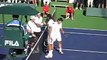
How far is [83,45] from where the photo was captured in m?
20.7

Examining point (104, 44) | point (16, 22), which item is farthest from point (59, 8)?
point (16, 22)

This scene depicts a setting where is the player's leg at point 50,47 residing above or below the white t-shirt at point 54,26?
below

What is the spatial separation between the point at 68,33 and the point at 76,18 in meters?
6.46

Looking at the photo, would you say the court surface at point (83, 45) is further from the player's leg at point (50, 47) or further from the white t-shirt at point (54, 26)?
the white t-shirt at point (54, 26)

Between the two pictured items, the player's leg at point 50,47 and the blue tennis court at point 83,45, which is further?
the blue tennis court at point 83,45

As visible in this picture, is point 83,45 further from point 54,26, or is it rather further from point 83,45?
point 54,26

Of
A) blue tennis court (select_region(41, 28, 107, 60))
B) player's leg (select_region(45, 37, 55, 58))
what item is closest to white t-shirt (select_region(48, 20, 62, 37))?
player's leg (select_region(45, 37, 55, 58))

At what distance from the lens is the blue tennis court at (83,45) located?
59.3 ft

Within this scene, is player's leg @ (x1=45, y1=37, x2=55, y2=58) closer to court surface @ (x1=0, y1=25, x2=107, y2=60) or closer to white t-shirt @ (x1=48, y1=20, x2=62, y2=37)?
court surface @ (x1=0, y1=25, x2=107, y2=60)

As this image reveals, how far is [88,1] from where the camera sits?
33312mm

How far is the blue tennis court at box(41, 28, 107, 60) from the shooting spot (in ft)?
59.3

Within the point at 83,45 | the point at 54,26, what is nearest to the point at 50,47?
the point at 54,26

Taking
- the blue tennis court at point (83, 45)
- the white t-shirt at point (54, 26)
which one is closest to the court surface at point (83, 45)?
the blue tennis court at point (83, 45)

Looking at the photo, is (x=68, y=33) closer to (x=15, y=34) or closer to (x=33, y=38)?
(x=33, y=38)
